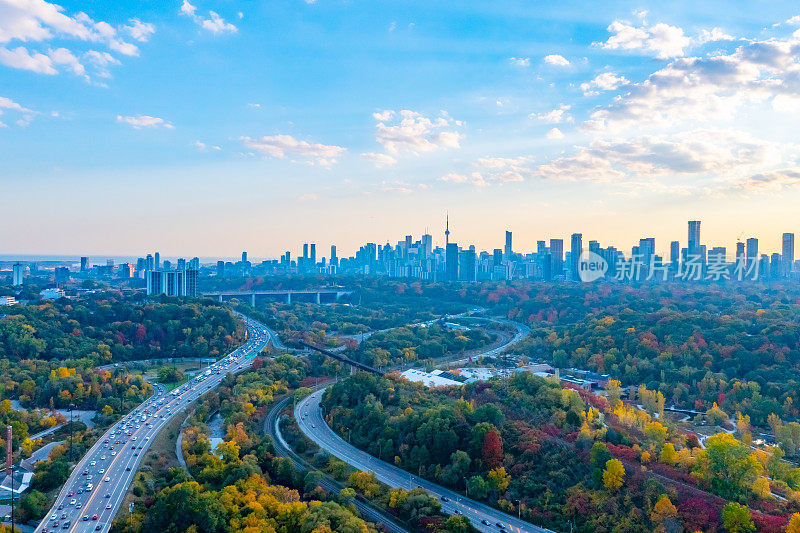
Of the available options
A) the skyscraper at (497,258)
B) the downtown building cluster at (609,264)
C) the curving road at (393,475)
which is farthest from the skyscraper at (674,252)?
the curving road at (393,475)

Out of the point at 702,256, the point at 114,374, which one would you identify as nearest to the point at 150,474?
the point at 114,374

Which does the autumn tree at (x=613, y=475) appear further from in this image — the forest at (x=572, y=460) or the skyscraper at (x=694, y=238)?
the skyscraper at (x=694, y=238)

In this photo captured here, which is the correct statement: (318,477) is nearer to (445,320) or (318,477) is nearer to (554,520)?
(554,520)

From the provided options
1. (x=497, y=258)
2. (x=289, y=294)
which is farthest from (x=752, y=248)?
(x=289, y=294)

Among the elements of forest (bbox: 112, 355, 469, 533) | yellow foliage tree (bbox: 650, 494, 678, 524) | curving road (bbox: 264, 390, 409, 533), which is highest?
yellow foliage tree (bbox: 650, 494, 678, 524)

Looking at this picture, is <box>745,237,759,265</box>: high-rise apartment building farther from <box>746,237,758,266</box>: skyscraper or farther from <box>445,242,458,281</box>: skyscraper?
<box>445,242,458,281</box>: skyscraper

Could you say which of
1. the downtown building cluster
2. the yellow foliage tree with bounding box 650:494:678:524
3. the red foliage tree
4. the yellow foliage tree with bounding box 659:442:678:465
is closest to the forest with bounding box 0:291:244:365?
the red foliage tree
